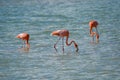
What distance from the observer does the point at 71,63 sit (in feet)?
50.1

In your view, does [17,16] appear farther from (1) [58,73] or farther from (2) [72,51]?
(1) [58,73]

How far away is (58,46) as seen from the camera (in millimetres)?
17734

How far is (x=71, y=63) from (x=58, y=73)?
3.88ft

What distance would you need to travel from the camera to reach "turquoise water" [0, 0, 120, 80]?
1426 cm

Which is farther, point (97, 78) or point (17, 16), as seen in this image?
point (17, 16)

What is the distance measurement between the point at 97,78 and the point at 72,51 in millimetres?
3355

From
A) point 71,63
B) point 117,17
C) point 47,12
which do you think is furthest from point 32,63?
point 47,12

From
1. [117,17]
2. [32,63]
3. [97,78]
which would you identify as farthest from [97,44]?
[117,17]

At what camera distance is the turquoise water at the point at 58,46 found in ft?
46.8

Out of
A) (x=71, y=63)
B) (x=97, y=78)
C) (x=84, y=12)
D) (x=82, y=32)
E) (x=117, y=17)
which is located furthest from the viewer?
(x=84, y=12)

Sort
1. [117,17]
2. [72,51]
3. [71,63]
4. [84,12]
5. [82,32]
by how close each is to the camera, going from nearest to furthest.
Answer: [71,63] < [72,51] < [82,32] < [117,17] < [84,12]

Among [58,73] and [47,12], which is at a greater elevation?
[47,12]

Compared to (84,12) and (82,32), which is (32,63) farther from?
(84,12)

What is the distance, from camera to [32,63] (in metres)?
→ 15.3
